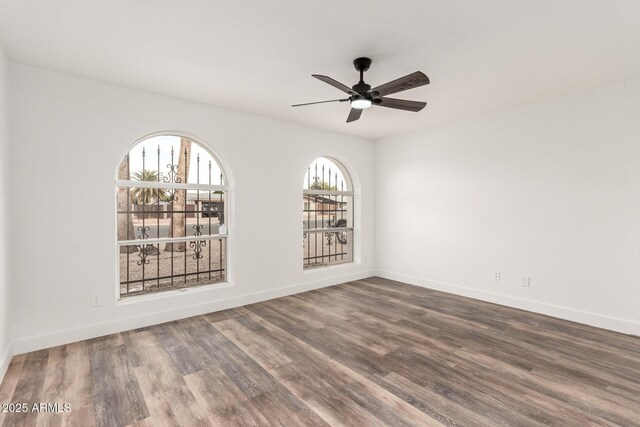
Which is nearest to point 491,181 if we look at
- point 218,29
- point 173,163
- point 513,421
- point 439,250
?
point 439,250

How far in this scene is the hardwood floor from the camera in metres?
2.04

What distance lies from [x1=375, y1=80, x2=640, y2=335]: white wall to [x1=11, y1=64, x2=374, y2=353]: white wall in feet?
9.21

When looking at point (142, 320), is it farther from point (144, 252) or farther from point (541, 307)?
point (541, 307)

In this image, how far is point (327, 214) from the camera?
5711 mm

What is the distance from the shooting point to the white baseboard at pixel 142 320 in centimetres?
295

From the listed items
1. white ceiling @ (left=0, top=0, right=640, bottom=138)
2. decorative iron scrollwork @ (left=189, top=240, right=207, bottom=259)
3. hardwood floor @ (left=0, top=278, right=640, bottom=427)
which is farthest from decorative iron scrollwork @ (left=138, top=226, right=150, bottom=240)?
white ceiling @ (left=0, top=0, right=640, bottom=138)

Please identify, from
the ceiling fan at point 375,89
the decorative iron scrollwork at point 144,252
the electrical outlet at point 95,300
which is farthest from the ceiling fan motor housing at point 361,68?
the electrical outlet at point 95,300

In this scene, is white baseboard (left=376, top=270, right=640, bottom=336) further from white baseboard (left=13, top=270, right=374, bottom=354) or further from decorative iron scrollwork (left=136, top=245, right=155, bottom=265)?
decorative iron scrollwork (left=136, top=245, right=155, bottom=265)

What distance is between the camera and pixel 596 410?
208 centimetres

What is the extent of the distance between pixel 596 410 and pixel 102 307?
4334 millimetres

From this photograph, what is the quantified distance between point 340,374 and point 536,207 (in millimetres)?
3330

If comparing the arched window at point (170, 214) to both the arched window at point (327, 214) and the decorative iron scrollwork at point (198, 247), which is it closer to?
the decorative iron scrollwork at point (198, 247)

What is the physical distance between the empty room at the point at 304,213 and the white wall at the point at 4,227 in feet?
0.16

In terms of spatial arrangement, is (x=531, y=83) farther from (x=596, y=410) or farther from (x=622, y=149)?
(x=596, y=410)
